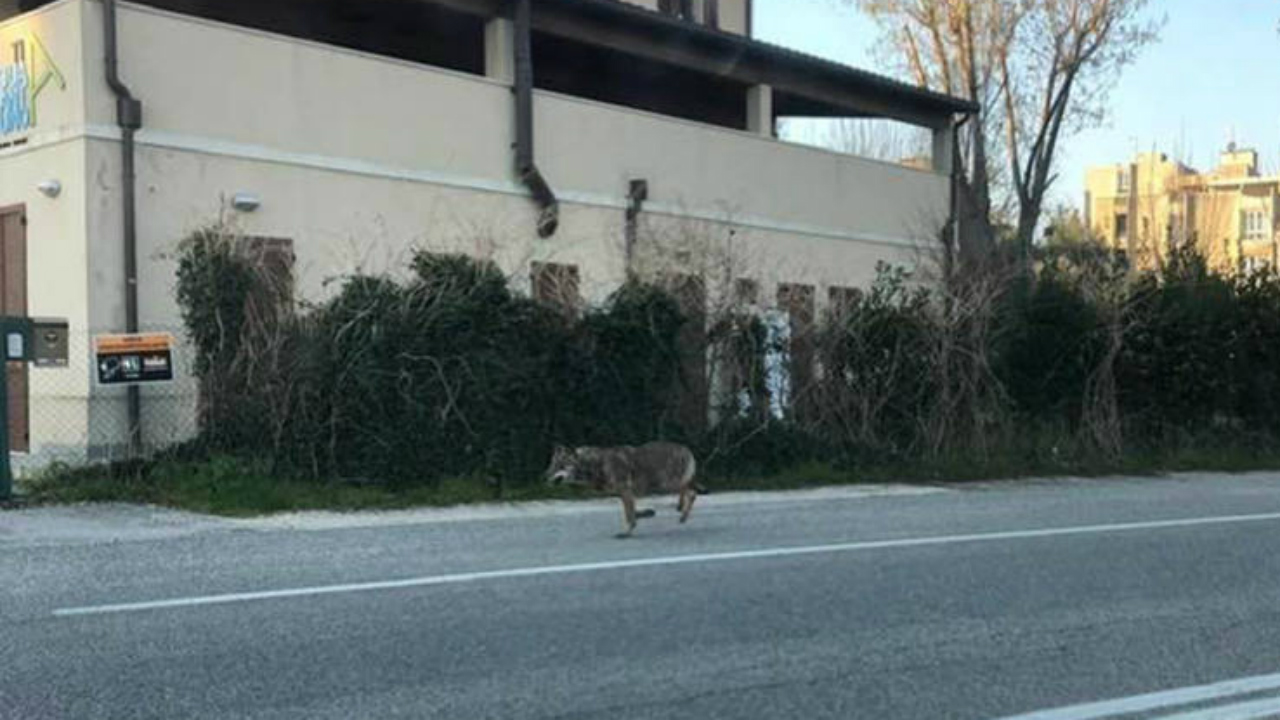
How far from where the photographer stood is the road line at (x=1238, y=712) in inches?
215

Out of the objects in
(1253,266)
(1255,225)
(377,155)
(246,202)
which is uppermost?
(1255,225)

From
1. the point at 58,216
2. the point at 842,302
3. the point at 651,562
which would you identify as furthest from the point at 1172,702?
the point at 58,216

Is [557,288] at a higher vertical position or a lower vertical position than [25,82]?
lower

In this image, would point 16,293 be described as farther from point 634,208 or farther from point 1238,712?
point 1238,712

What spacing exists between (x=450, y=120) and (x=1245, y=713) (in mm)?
14188

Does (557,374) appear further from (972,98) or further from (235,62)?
(972,98)

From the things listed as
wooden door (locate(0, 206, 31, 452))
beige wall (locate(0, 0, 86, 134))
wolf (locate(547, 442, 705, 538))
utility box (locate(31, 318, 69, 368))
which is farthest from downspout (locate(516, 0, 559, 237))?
wolf (locate(547, 442, 705, 538))

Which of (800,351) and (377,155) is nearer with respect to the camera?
(377,155)

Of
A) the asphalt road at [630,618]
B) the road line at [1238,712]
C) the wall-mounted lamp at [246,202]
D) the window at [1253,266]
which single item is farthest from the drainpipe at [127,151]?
the window at [1253,266]

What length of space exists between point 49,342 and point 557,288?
5.56m

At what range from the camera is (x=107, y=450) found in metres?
13.4

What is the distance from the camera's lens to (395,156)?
17.0 m

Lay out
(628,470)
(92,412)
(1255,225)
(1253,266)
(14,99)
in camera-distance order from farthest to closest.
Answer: (1255,225)
(1253,266)
(14,99)
(92,412)
(628,470)

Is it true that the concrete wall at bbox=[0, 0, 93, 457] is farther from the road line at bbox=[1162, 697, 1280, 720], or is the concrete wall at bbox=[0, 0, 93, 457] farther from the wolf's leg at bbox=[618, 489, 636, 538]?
the road line at bbox=[1162, 697, 1280, 720]
